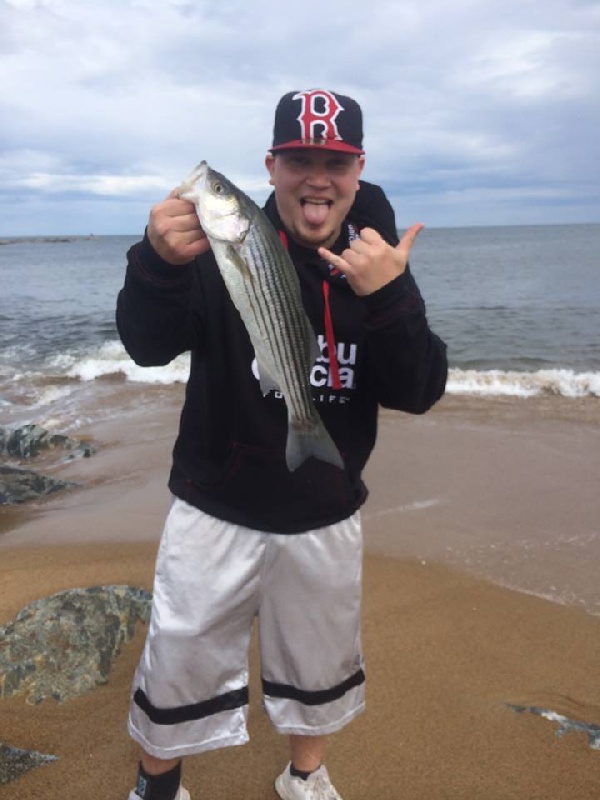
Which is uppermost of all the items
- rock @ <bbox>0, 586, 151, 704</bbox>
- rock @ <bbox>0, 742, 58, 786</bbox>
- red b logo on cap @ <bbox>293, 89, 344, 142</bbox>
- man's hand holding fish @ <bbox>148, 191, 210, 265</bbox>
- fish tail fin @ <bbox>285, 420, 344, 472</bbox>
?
red b logo on cap @ <bbox>293, 89, 344, 142</bbox>

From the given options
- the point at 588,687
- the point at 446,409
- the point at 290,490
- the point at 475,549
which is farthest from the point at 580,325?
the point at 290,490

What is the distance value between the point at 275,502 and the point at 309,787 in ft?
4.05

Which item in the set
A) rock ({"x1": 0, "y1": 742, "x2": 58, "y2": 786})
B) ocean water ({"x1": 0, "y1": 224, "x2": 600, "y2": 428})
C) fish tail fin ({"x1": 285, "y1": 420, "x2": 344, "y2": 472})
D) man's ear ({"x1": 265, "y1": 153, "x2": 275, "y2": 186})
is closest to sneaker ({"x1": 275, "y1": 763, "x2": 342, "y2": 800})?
rock ({"x1": 0, "y1": 742, "x2": 58, "y2": 786})

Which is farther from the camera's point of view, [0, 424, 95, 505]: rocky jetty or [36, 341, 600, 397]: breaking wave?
[36, 341, 600, 397]: breaking wave

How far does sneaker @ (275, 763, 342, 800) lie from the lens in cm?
279

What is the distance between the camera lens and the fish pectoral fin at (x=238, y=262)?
2.17 metres

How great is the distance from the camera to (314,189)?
2.59m

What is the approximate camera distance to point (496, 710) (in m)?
3.31

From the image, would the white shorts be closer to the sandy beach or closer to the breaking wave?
the sandy beach

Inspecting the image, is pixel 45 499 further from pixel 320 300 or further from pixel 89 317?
pixel 89 317

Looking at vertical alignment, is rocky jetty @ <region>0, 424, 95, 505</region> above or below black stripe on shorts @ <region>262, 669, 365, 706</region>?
below

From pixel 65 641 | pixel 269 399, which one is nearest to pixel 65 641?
pixel 65 641

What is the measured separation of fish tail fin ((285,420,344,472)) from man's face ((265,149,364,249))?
0.82m

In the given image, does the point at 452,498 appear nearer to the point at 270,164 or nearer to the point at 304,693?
the point at 304,693
